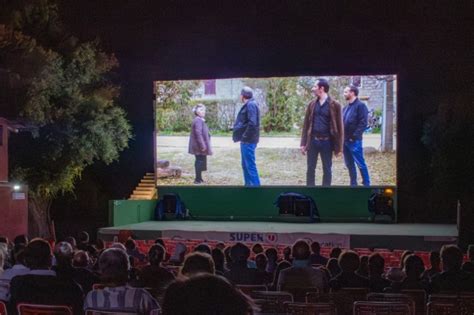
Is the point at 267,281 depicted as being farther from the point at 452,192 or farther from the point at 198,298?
the point at 452,192

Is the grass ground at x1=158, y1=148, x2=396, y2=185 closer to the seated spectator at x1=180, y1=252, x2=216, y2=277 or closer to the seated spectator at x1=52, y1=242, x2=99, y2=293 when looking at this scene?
the seated spectator at x1=52, y1=242, x2=99, y2=293

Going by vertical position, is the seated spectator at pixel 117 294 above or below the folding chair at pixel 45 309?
above

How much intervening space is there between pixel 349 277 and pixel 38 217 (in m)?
15.1

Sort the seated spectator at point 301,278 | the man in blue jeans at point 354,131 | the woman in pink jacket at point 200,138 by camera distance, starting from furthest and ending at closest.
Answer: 1. the woman in pink jacket at point 200,138
2. the man in blue jeans at point 354,131
3. the seated spectator at point 301,278

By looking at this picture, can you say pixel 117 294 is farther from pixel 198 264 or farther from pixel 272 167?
pixel 272 167

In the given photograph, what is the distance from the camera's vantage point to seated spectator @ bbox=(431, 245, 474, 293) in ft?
20.8

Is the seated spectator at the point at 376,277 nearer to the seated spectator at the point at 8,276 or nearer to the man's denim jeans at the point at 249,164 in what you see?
the seated spectator at the point at 8,276

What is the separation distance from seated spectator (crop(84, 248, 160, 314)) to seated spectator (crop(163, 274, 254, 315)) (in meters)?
2.38

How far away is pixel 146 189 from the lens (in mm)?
22172

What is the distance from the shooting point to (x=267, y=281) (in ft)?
25.3

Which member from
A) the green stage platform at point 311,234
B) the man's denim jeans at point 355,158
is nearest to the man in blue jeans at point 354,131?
the man's denim jeans at point 355,158

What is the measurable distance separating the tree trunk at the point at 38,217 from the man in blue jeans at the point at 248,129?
217 inches

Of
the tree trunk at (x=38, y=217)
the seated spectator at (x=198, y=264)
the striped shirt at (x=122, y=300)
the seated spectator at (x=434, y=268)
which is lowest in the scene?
the tree trunk at (x=38, y=217)

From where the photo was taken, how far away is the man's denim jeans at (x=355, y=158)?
19500 millimetres
